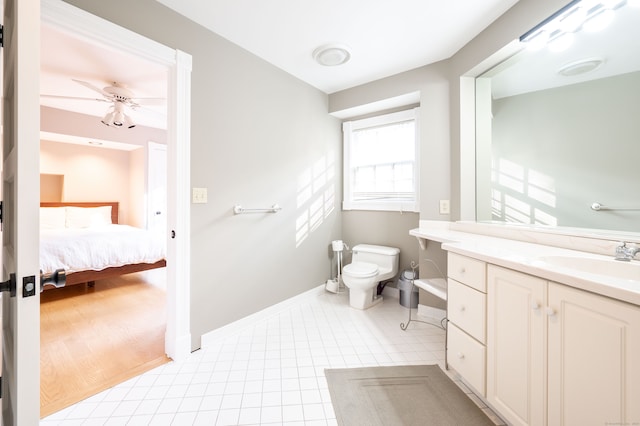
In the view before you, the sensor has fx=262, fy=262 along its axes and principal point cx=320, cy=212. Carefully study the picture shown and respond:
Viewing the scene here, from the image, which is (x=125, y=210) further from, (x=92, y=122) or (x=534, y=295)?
(x=534, y=295)

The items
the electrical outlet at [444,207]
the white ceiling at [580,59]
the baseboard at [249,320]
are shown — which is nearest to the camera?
the white ceiling at [580,59]

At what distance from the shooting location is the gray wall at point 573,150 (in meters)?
1.73

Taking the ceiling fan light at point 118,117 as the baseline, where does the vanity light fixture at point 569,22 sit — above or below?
below

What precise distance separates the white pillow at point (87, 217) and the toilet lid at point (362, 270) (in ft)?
14.7

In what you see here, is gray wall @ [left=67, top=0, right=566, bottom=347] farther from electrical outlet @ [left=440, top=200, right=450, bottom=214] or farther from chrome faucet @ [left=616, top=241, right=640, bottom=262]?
chrome faucet @ [left=616, top=241, right=640, bottom=262]

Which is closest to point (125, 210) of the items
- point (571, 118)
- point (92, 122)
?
point (92, 122)

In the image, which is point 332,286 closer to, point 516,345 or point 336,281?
point 336,281

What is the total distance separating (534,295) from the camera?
104 centimetres

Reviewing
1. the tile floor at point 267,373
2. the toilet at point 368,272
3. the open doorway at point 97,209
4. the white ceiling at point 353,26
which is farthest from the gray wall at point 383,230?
the open doorway at point 97,209

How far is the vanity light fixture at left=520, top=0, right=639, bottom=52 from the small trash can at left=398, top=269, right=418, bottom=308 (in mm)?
2072

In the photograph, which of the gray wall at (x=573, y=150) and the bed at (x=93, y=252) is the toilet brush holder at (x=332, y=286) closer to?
the gray wall at (x=573, y=150)

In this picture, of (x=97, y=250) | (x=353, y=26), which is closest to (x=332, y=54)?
(x=353, y=26)

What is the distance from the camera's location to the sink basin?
1119 mm

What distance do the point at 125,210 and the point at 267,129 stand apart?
14.8 feet
